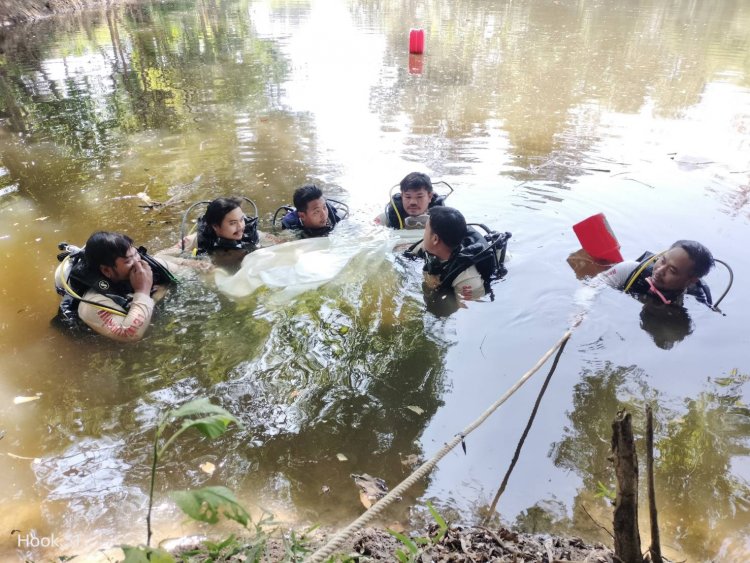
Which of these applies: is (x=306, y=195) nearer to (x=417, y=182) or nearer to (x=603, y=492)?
(x=417, y=182)

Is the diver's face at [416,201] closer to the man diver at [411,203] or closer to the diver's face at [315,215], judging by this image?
the man diver at [411,203]

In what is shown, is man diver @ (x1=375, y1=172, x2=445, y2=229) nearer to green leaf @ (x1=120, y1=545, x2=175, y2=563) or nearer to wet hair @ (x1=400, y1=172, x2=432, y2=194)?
wet hair @ (x1=400, y1=172, x2=432, y2=194)

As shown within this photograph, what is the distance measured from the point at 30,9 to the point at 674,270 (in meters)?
27.4

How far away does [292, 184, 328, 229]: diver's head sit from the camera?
5.17 m

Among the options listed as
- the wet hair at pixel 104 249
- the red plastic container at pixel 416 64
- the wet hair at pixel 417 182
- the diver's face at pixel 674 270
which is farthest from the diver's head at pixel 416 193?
the red plastic container at pixel 416 64

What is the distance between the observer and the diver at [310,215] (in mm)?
5180

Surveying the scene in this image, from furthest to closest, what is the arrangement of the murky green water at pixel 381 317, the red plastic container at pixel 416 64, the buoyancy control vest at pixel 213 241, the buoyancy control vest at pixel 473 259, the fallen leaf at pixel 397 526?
1. the red plastic container at pixel 416 64
2. the buoyancy control vest at pixel 213 241
3. the buoyancy control vest at pixel 473 259
4. the murky green water at pixel 381 317
5. the fallen leaf at pixel 397 526

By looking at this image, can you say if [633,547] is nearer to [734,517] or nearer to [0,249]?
[734,517]

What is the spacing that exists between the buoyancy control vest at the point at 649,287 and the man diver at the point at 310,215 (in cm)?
308

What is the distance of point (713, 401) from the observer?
343 centimetres

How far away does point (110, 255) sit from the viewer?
3828mm

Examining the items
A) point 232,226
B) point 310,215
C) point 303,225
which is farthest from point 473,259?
point 232,226

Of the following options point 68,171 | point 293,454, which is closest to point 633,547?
point 293,454

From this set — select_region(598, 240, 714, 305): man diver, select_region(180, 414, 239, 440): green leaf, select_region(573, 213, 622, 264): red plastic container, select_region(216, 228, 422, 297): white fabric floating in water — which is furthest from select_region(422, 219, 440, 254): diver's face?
select_region(180, 414, 239, 440): green leaf
